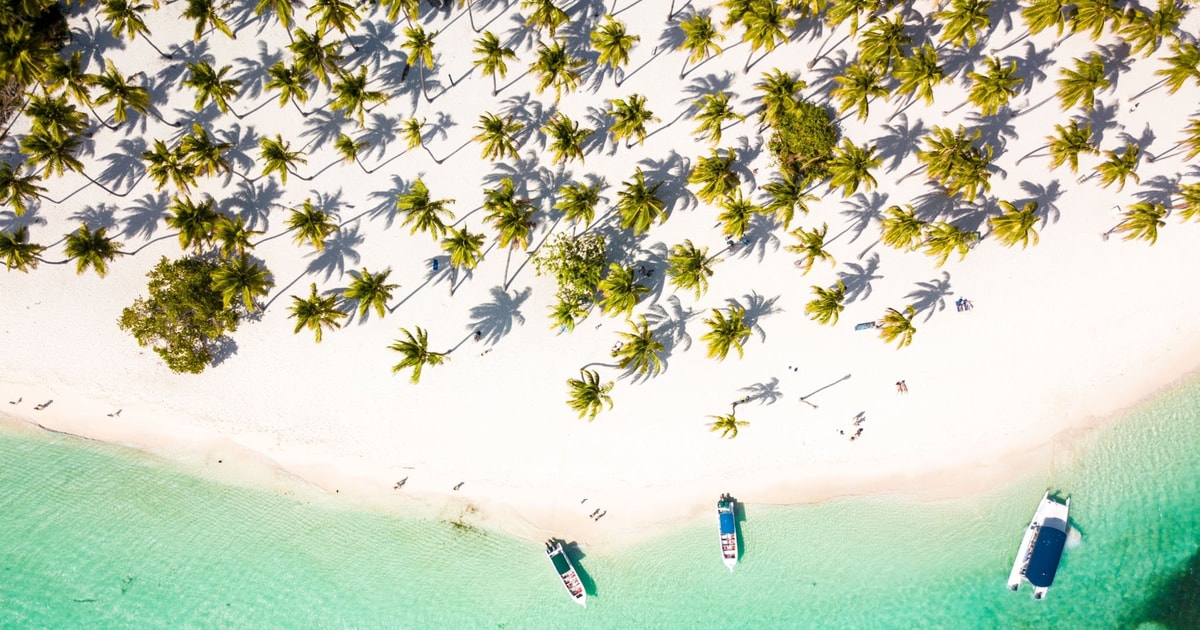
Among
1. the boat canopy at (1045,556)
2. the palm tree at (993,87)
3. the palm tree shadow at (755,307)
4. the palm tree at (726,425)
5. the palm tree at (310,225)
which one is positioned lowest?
the boat canopy at (1045,556)

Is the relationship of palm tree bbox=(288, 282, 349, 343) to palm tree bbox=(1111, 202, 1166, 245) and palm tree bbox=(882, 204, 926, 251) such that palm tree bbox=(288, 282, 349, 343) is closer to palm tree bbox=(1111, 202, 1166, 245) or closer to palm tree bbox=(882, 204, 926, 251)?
palm tree bbox=(882, 204, 926, 251)

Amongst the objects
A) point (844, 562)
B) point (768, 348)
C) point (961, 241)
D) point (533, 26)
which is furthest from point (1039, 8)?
point (844, 562)

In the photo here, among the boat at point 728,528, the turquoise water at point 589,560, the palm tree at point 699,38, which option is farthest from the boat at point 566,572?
the palm tree at point 699,38

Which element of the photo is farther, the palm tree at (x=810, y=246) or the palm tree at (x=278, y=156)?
the palm tree at (x=810, y=246)

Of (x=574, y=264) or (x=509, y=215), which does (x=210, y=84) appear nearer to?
(x=509, y=215)

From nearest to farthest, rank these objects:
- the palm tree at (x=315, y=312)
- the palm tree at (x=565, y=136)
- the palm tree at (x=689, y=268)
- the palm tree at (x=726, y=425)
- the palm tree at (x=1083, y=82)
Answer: the palm tree at (x=1083, y=82) < the palm tree at (x=565, y=136) < the palm tree at (x=315, y=312) < the palm tree at (x=689, y=268) < the palm tree at (x=726, y=425)

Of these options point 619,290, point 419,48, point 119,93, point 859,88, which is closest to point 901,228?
point 859,88

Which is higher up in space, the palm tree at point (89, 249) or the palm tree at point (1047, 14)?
the palm tree at point (1047, 14)

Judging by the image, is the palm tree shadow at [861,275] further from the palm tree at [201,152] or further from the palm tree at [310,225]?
the palm tree at [201,152]
